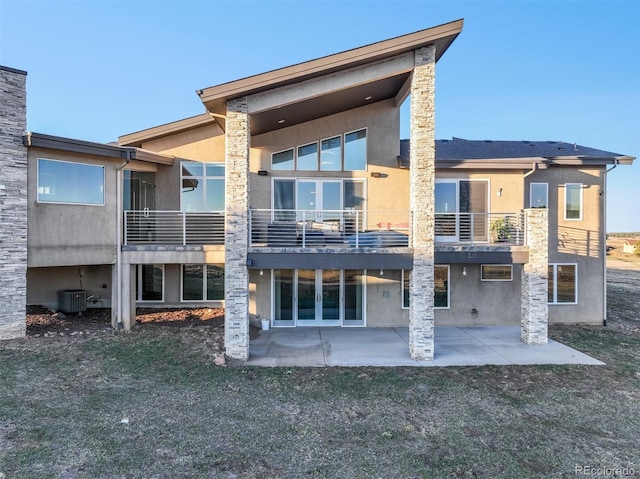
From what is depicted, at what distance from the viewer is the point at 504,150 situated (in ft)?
46.8

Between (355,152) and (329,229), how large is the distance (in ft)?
9.62

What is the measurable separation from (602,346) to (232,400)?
1017 centimetres

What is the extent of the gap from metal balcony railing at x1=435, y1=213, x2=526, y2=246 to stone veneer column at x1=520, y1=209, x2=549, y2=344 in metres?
0.75

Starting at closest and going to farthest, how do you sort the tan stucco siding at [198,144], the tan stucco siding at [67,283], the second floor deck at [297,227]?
the second floor deck at [297,227], the tan stucco siding at [67,283], the tan stucco siding at [198,144]

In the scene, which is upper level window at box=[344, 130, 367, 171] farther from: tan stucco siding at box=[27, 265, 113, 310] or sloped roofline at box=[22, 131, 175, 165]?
tan stucco siding at box=[27, 265, 113, 310]

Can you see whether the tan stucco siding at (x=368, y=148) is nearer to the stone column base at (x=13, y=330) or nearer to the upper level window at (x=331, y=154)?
the upper level window at (x=331, y=154)

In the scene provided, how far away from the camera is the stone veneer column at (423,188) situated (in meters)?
9.11

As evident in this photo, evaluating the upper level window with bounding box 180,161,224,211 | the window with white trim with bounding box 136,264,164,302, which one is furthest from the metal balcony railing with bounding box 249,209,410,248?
the window with white trim with bounding box 136,264,164,302

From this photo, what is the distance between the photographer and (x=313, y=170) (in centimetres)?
1230

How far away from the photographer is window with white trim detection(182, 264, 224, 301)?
1317 cm

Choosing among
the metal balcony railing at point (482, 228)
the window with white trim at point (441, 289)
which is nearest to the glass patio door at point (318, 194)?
the metal balcony railing at point (482, 228)

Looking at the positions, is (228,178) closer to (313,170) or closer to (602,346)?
(313,170)

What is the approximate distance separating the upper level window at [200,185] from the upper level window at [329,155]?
2015 mm

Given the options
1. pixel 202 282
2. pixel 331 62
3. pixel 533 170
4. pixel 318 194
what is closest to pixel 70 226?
pixel 202 282
